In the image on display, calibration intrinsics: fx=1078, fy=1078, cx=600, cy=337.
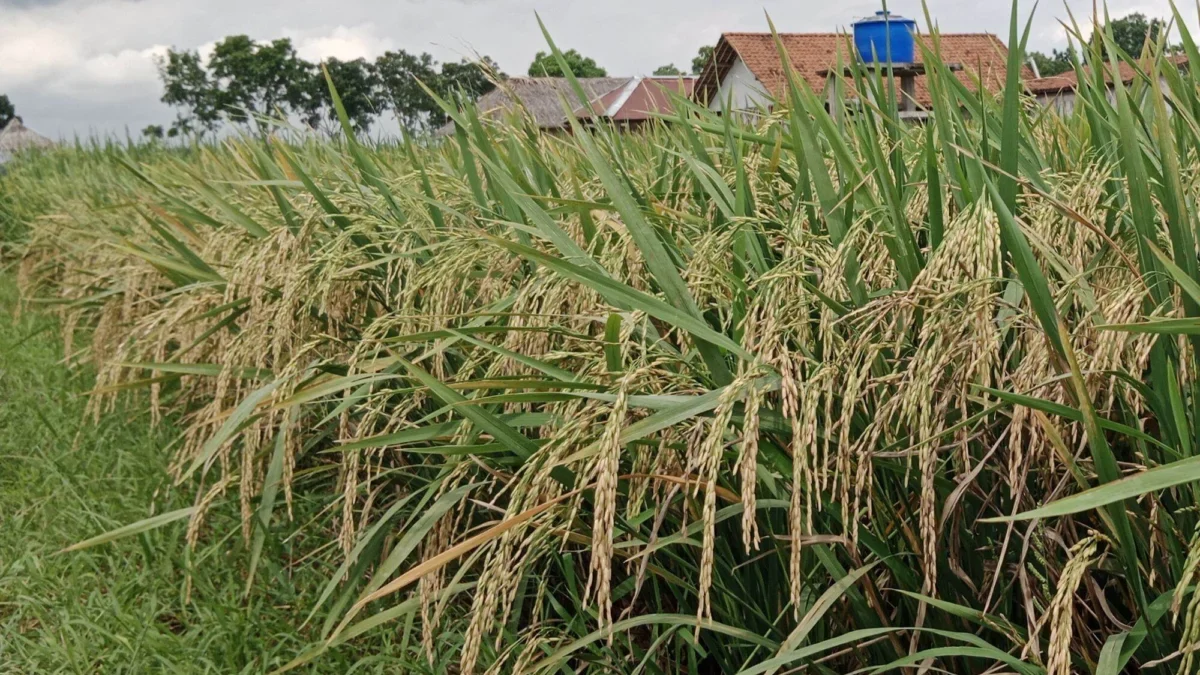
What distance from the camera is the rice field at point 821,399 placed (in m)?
1.29

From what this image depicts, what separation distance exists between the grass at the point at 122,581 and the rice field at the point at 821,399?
0.15m

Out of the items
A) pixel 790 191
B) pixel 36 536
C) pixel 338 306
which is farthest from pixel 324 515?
pixel 790 191

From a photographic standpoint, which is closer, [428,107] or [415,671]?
[415,671]

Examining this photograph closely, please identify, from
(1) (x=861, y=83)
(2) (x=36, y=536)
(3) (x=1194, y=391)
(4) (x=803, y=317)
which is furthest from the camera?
(2) (x=36, y=536)

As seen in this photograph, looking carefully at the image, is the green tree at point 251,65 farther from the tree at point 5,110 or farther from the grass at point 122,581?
the grass at point 122,581

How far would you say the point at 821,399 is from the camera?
163 centimetres

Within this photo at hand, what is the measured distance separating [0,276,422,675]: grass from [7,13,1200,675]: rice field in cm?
15

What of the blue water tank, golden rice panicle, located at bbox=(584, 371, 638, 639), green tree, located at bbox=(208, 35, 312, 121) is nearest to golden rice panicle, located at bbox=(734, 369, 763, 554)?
golden rice panicle, located at bbox=(584, 371, 638, 639)

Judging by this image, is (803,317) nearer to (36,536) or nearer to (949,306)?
(949,306)

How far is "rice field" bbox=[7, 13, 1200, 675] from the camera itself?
1289mm

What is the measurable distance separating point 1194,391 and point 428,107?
9.30 feet

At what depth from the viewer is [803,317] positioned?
1484mm

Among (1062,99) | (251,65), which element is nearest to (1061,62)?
(1062,99)

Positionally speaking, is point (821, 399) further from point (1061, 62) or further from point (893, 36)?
point (893, 36)
